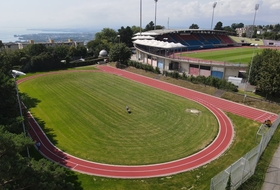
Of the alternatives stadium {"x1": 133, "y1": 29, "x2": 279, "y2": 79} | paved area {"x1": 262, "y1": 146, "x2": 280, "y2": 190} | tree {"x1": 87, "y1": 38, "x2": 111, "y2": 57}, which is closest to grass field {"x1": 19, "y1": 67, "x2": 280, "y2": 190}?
paved area {"x1": 262, "y1": 146, "x2": 280, "y2": 190}

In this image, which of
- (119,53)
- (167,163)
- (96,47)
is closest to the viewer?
(167,163)

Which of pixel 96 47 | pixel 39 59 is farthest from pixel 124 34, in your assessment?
pixel 39 59

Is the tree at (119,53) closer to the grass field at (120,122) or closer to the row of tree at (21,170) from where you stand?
the grass field at (120,122)

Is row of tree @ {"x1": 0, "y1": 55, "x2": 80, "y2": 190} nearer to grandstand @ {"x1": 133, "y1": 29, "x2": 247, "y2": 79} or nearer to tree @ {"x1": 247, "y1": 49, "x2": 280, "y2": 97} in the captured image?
tree @ {"x1": 247, "y1": 49, "x2": 280, "y2": 97}

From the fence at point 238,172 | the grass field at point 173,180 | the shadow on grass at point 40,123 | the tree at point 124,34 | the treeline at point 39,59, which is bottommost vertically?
the grass field at point 173,180

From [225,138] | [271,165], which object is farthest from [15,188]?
[225,138]

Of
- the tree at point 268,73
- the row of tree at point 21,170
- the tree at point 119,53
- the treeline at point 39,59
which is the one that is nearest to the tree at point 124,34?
the treeline at point 39,59

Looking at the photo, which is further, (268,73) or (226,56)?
(226,56)

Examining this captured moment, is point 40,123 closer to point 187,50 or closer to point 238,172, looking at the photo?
point 238,172

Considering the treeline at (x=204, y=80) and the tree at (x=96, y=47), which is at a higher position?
the tree at (x=96, y=47)
